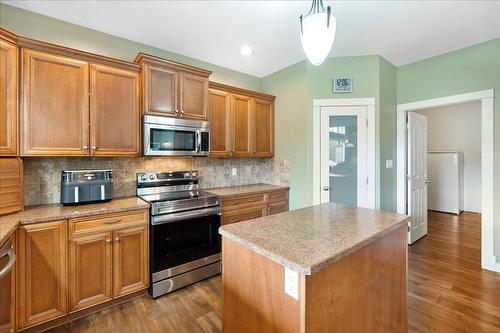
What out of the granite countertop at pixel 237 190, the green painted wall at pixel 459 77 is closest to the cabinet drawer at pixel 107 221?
the granite countertop at pixel 237 190

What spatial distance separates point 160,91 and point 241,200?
1.57 m

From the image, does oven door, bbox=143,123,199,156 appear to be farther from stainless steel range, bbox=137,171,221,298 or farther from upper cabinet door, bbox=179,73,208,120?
stainless steel range, bbox=137,171,221,298

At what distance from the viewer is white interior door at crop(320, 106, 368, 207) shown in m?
3.25

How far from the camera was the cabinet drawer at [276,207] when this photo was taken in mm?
3334

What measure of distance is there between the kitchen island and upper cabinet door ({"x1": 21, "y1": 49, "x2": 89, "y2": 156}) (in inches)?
67.8

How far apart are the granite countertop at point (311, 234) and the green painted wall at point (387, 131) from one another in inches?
66.4

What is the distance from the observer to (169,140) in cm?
264

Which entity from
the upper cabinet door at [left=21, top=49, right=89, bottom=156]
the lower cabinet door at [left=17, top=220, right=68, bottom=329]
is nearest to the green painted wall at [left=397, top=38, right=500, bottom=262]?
the upper cabinet door at [left=21, top=49, right=89, bottom=156]

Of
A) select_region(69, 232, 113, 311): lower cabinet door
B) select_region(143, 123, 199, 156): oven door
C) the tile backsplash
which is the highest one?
select_region(143, 123, 199, 156): oven door

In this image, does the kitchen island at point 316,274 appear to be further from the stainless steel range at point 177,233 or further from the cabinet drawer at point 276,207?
the cabinet drawer at point 276,207

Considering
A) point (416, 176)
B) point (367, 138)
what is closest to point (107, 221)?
point (367, 138)

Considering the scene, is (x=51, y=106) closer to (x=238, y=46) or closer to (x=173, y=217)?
(x=173, y=217)

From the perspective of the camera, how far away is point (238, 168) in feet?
12.3

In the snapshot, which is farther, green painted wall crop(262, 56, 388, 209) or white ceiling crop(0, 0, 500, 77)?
green painted wall crop(262, 56, 388, 209)
